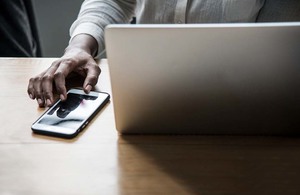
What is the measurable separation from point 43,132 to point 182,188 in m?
0.28

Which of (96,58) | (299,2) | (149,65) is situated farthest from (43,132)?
(299,2)

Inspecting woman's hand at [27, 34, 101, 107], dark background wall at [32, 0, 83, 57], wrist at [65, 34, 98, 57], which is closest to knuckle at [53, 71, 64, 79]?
woman's hand at [27, 34, 101, 107]

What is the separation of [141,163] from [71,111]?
0.68 ft

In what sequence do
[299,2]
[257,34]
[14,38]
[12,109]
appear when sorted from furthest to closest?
[14,38]
[299,2]
[12,109]
[257,34]

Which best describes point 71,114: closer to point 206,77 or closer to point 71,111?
point 71,111

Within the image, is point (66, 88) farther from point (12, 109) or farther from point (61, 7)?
point (61, 7)

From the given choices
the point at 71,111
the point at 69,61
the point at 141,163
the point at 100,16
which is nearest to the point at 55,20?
the point at 100,16

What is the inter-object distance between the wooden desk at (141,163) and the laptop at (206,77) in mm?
30

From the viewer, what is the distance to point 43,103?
3.05ft

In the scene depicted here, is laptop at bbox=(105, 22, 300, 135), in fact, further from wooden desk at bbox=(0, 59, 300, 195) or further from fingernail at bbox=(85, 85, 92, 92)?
fingernail at bbox=(85, 85, 92, 92)

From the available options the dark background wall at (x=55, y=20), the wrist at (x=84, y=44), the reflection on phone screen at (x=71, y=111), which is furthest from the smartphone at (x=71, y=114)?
the dark background wall at (x=55, y=20)

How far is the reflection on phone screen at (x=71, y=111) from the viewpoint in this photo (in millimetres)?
850

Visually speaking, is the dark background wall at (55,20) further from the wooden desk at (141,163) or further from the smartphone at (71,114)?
the wooden desk at (141,163)

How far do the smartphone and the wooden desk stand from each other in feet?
0.05
